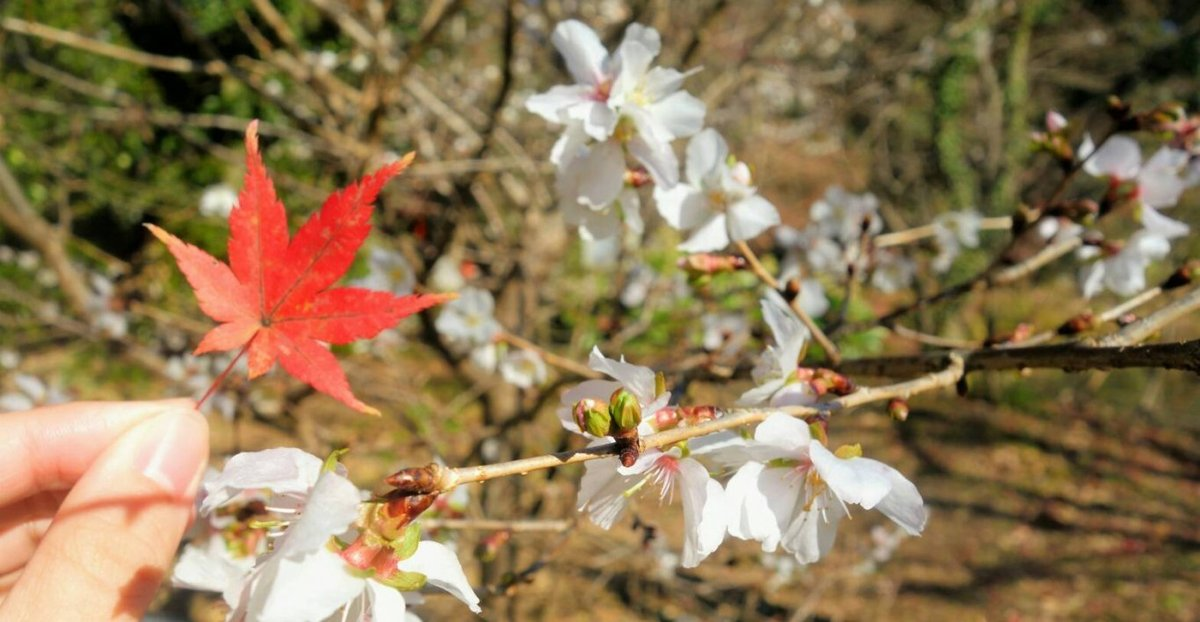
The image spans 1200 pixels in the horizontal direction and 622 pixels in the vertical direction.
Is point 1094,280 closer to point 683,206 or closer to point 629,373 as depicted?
point 683,206

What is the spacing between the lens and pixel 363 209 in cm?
66

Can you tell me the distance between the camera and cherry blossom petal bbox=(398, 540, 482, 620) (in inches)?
24.1

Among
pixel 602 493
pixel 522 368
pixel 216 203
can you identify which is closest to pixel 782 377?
pixel 602 493

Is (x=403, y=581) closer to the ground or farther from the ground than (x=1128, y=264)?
farther from the ground

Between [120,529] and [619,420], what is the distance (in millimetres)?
579

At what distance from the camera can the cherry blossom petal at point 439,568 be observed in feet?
2.01

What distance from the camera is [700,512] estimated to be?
2.24ft

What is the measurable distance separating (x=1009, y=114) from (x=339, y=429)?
7.45 meters

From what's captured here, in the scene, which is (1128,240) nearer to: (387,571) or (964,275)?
(387,571)

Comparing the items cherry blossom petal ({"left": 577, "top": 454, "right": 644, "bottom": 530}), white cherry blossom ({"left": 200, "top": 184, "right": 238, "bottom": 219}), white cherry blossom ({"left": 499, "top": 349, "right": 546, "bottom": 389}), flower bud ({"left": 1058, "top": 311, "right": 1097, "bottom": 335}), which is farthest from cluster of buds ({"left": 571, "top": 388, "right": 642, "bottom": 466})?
white cherry blossom ({"left": 200, "top": 184, "right": 238, "bottom": 219})

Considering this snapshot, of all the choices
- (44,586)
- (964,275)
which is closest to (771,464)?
(44,586)

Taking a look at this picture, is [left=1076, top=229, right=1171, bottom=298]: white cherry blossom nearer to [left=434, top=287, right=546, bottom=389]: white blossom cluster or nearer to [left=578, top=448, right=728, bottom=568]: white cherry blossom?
[left=578, top=448, right=728, bottom=568]: white cherry blossom

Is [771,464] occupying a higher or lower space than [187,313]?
higher

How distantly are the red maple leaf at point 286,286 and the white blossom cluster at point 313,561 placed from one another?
9 cm
